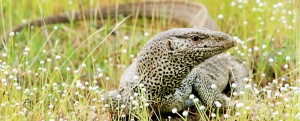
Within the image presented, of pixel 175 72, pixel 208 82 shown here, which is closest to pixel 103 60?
pixel 208 82

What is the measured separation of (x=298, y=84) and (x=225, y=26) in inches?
103

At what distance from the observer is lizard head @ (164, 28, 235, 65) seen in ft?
18.6

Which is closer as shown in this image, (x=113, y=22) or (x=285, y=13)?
(x=285, y=13)

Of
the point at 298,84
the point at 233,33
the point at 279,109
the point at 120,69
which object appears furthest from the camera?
the point at 233,33

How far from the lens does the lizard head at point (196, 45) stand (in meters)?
5.66

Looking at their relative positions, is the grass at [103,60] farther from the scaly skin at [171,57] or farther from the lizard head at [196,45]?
the lizard head at [196,45]

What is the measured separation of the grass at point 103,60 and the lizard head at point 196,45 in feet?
1.57

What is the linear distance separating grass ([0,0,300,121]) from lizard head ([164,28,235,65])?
0.48 meters

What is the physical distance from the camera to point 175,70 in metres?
5.73

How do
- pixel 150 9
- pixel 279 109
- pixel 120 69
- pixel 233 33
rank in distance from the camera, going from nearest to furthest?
pixel 279 109
pixel 120 69
pixel 233 33
pixel 150 9

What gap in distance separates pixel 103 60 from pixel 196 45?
2.58m

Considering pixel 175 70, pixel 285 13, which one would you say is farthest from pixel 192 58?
pixel 285 13

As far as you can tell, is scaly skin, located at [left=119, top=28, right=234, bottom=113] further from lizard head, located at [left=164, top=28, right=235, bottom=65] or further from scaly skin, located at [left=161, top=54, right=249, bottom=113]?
scaly skin, located at [left=161, top=54, right=249, bottom=113]

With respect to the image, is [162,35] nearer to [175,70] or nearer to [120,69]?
[175,70]
